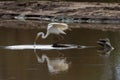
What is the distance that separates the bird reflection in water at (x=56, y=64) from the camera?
1549 centimetres

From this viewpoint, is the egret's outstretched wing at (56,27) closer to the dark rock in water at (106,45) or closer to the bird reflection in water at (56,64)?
the dark rock in water at (106,45)

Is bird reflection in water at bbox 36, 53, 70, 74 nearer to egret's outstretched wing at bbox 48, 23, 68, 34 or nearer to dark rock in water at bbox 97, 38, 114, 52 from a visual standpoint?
egret's outstretched wing at bbox 48, 23, 68, 34

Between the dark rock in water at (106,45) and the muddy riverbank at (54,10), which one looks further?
the muddy riverbank at (54,10)

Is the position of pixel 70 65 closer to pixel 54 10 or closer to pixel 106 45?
pixel 106 45

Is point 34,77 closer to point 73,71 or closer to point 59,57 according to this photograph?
point 73,71

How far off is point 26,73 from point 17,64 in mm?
1870

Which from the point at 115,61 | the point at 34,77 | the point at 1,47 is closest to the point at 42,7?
the point at 1,47

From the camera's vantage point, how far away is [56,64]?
54.2 feet

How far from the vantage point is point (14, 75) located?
560 inches

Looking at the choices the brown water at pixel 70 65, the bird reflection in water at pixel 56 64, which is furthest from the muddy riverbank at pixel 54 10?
the bird reflection in water at pixel 56 64

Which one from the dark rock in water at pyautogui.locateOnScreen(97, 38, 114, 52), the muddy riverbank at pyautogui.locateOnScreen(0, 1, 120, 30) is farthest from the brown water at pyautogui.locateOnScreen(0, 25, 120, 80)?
the muddy riverbank at pyautogui.locateOnScreen(0, 1, 120, 30)

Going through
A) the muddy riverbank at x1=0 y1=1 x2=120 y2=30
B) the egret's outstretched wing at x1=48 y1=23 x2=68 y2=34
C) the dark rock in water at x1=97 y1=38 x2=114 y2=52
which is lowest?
the muddy riverbank at x1=0 y1=1 x2=120 y2=30

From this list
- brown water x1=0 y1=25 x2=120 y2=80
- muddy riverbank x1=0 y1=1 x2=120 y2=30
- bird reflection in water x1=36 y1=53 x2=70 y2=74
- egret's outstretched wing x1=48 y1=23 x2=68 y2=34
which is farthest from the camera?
muddy riverbank x1=0 y1=1 x2=120 y2=30

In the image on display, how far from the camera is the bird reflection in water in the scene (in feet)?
50.8
